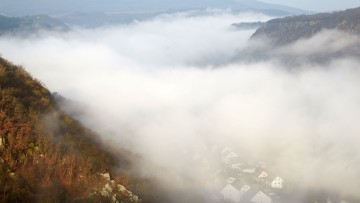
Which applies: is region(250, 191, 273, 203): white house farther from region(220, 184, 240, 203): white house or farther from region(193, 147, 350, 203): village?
region(220, 184, 240, 203): white house

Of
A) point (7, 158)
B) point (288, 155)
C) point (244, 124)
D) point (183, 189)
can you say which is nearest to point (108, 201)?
point (7, 158)

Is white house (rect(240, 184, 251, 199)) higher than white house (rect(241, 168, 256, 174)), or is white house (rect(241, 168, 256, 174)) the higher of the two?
white house (rect(240, 184, 251, 199))

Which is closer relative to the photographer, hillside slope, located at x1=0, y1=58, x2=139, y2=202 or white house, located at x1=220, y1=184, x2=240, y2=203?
hillside slope, located at x1=0, y1=58, x2=139, y2=202

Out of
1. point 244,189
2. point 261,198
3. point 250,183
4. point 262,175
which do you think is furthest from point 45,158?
point 262,175

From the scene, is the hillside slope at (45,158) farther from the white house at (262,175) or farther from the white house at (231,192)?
the white house at (262,175)

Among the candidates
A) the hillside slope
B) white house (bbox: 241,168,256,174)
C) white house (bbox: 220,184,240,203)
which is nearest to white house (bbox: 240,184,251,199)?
white house (bbox: 220,184,240,203)

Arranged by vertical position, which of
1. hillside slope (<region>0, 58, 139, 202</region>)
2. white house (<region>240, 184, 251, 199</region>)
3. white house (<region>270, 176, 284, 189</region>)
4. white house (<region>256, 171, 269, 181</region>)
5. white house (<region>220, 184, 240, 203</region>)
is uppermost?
hillside slope (<region>0, 58, 139, 202</region>)

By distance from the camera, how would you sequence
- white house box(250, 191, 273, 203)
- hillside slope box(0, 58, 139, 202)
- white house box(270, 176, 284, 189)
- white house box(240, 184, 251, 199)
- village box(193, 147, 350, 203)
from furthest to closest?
white house box(270, 176, 284, 189) → white house box(240, 184, 251, 199) → village box(193, 147, 350, 203) → white house box(250, 191, 273, 203) → hillside slope box(0, 58, 139, 202)

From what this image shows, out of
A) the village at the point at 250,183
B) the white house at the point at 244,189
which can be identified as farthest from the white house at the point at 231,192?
the white house at the point at 244,189
